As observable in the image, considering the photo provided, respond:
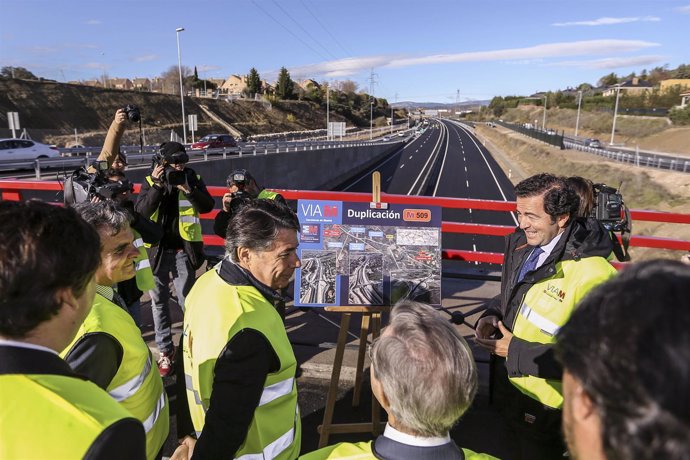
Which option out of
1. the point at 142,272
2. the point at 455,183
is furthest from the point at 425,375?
the point at 455,183

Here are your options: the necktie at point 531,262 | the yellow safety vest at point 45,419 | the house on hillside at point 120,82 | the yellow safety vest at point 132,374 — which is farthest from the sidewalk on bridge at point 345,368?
the house on hillside at point 120,82

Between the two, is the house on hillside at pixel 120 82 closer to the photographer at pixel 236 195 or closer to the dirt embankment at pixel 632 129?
the dirt embankment at pixel 632 129

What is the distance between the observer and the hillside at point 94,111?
143 feet

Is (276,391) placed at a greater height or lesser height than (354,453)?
lesser

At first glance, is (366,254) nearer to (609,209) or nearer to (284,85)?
(609,209)

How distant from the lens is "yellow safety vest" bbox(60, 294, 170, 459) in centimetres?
170

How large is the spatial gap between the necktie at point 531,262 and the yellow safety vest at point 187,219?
3208 mm

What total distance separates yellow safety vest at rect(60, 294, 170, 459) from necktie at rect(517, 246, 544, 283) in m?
2.05

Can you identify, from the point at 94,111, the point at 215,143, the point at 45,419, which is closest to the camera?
the point at 45,419

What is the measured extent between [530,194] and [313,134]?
6883 cm

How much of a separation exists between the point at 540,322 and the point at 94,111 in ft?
195

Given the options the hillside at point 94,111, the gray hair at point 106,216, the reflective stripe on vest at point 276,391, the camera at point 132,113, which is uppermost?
the hillside at point 94,111

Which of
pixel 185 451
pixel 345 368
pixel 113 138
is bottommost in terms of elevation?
pixel 345 368

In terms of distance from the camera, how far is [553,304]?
2.26 m
